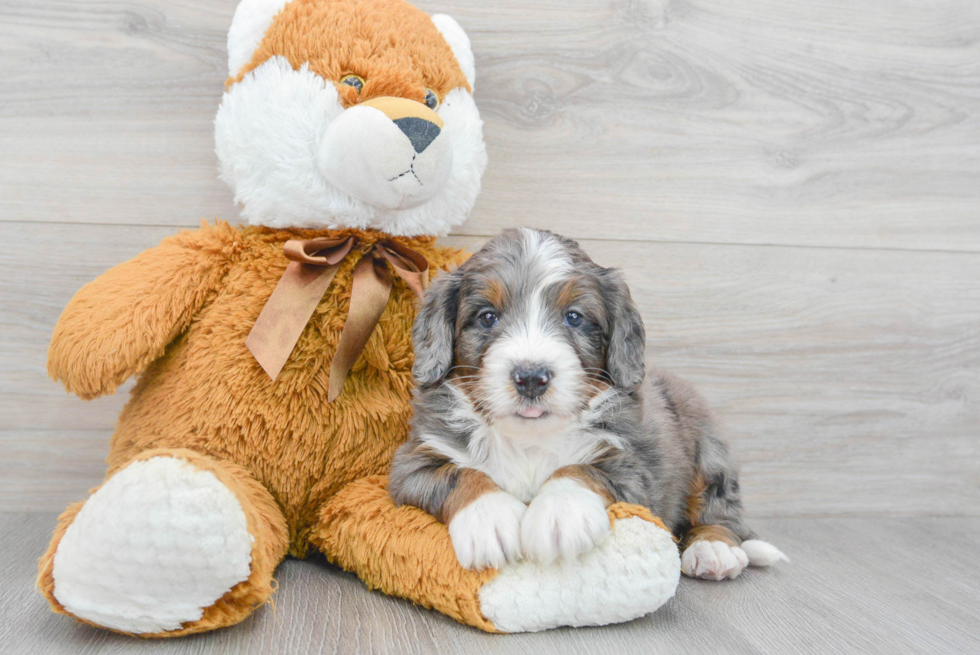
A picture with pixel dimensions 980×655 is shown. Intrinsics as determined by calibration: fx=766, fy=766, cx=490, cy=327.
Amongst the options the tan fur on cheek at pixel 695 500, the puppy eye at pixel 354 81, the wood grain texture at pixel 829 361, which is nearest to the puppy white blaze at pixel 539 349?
the puppy eye at pixel 354 81

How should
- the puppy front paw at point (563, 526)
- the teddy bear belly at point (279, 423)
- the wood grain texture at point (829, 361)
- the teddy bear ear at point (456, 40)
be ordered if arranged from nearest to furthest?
the puppy front paw at point (563, 526), the teddy bear belly at point (279, 423), the teddy bear ear at point (456, 40), the wood grain texture at point (829, 361)

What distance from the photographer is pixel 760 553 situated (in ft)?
7.29

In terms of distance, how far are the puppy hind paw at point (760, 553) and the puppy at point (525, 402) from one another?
1.22ft

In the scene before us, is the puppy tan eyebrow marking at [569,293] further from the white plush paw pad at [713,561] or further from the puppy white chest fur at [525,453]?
the white plush paw pad at [713,561]

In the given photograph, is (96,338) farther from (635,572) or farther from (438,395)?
(635,572)

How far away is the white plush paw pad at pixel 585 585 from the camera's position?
5.41 feet

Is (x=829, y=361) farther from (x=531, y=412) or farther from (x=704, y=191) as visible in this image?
(x=531, y=412)

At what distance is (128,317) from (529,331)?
100 cm

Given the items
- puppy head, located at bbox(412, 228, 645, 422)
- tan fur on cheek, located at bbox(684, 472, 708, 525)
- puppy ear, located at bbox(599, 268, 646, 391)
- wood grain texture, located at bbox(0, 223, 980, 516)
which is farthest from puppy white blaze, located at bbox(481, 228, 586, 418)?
wood grain texture, located at bbox(0, 223, 980, 516)

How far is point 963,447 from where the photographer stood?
9.57 ft

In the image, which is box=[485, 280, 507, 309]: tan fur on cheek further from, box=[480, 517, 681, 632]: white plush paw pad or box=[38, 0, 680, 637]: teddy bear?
box=[480, 517, 681, 632]: white plush paw pad

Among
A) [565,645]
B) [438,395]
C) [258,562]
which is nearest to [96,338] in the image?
[258,562]

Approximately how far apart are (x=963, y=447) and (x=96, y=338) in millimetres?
2986

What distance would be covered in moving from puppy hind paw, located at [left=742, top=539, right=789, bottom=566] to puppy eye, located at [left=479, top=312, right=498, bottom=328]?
3.44 ft
